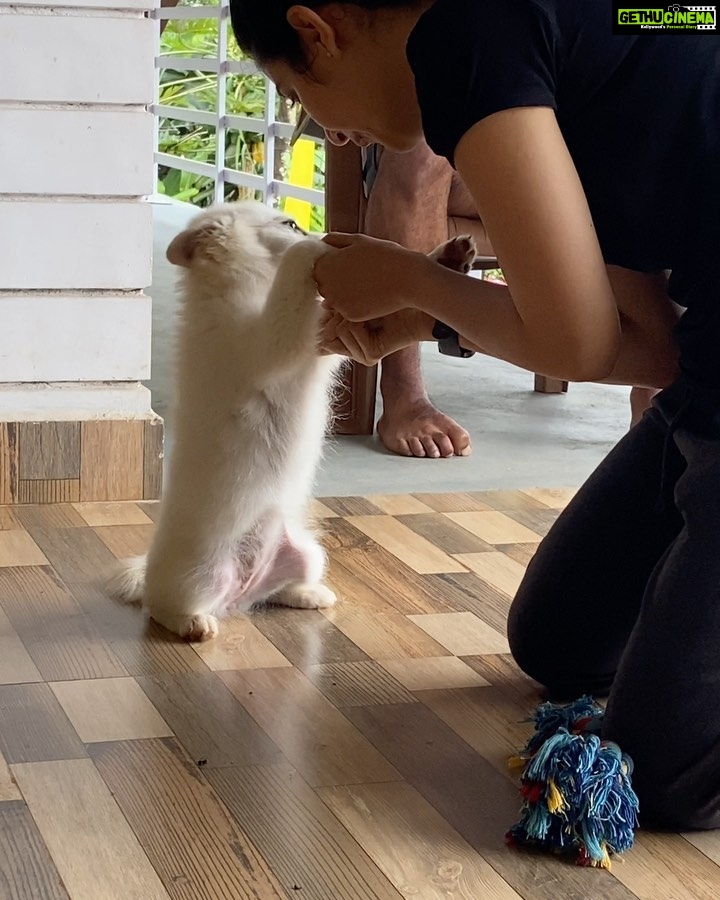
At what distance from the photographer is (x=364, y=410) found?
3271 mm

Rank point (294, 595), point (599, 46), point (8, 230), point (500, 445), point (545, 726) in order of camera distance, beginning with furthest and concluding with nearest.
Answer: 1. point (500, 445)
2. point (8, 230)
3. point (294, 595)
4. point (545, 726)
5. point (599, 46)

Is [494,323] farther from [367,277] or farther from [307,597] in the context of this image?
[307,597]

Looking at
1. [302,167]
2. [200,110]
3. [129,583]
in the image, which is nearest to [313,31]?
[129,583]

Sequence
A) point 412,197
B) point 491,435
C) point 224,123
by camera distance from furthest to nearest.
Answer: point 224,123 < point 491,435 < point 412,197

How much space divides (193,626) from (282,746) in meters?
0.41

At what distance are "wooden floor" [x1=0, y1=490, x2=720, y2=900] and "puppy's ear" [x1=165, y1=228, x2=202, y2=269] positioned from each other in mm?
552

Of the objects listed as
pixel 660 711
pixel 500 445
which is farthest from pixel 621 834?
pixel 500 445

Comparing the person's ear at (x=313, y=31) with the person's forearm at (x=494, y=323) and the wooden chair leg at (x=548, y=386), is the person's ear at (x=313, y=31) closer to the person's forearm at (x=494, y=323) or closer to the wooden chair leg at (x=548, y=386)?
the person's forearm at (x=494, y=323)

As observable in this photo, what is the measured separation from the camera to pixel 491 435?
3.32m

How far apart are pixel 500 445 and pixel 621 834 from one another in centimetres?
194

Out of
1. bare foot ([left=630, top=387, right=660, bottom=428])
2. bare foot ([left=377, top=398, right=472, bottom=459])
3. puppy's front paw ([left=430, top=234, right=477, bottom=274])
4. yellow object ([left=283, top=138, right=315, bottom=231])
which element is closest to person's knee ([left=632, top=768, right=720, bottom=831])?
puppy's front paw ([left=430, top=234, right=477, bottom=274])

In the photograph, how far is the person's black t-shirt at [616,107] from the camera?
1243 mm

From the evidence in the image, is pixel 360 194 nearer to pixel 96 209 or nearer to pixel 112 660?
pixel 96 209

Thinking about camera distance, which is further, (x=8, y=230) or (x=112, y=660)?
(x=8, y=230)
